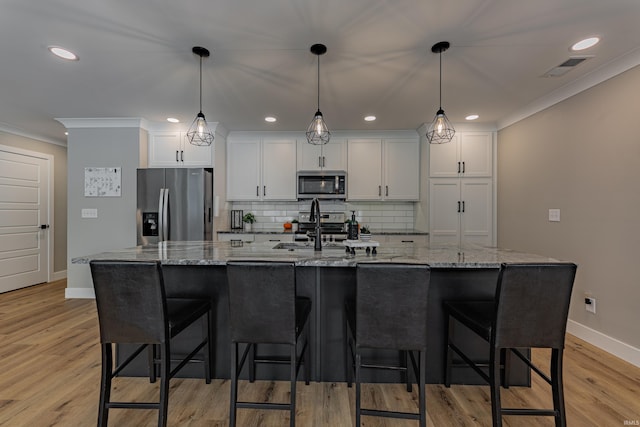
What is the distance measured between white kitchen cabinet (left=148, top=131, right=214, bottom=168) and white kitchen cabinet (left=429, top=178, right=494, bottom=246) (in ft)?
10.5

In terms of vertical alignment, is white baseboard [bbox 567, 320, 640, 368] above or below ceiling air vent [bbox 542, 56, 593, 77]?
below

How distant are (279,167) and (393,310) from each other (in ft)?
11.3

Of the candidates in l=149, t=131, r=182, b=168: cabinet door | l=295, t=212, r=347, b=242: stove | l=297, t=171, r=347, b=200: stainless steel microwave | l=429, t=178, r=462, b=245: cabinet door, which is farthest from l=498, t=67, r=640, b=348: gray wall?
l=149, t=131, r=182, b=168: cabinet door

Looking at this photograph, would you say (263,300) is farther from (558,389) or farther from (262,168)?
(262,168)

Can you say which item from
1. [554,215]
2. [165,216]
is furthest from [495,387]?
[165,216]

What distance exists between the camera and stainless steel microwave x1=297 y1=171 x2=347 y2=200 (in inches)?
176

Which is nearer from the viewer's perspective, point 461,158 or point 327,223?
point 461,158

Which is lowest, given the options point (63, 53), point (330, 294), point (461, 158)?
point (330, 294)

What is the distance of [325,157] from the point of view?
457 cm

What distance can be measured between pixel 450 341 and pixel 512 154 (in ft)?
9.65

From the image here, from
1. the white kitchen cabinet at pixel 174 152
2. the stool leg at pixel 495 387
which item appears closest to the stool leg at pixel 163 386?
the stool leg at pixel 495 387

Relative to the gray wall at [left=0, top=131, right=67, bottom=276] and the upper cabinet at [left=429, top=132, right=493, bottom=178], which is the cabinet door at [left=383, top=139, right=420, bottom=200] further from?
the gray wall at [left=0, top=131, right=67, bottom=276]

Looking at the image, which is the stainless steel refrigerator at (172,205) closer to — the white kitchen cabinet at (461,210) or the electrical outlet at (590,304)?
the white kitchen cabinet at (461,210)

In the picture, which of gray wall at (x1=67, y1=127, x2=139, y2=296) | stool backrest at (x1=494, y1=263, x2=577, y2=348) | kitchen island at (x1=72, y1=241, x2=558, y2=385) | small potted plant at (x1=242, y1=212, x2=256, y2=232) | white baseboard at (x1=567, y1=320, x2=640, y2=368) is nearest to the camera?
stool backrest at (x1=494, y1=263, x2=577, y2=348)
